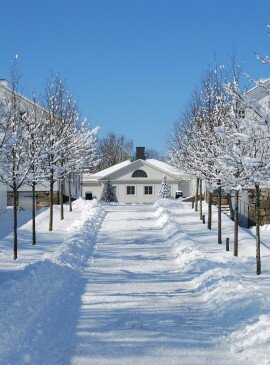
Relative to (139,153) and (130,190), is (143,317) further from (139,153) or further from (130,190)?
(139,153)

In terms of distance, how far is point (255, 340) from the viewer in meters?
7.36

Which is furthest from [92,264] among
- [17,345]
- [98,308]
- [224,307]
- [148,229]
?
[148,229]

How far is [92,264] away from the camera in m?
15.2

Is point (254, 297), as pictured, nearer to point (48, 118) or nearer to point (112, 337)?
point (112, 337)

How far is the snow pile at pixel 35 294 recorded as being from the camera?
7.31 m

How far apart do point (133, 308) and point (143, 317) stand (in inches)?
28.6

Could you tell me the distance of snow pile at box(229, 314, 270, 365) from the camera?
684 cm

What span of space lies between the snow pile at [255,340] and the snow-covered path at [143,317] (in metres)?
0.25

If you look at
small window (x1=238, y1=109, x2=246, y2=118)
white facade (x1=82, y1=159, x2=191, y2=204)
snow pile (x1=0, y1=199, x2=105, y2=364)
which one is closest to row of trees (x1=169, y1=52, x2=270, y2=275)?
small window (x1=238, y1=109, x2=246, y2=118)

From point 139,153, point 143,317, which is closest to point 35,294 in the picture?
point 143,317

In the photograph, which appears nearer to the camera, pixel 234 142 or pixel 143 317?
pixel 143 317

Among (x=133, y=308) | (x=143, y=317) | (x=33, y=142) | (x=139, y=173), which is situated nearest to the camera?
(x=143, y=317)

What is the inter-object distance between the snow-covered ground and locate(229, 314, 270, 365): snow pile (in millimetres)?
16

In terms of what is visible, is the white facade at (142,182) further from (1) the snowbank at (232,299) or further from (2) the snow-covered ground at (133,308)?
(1) the snowbank at (232,299)
